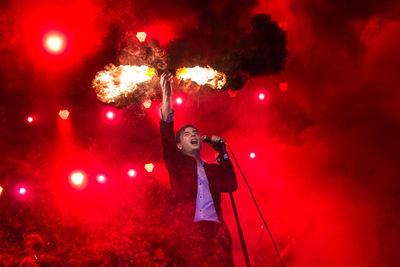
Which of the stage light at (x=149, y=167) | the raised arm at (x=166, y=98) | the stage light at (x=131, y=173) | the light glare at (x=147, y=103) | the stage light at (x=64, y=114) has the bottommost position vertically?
the raised arm at (x=166, y=98)

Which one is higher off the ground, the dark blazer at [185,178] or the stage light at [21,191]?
the stage light at [21,191]

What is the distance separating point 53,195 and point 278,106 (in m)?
4.34

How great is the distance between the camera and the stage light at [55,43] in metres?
5.47

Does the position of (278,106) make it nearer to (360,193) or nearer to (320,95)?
(320,95)

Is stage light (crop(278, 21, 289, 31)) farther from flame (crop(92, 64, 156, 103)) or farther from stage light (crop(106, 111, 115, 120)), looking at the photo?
stage light (crop(106, 111, 115, 120))

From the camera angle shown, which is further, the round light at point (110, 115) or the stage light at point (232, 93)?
the stage light at point (232, 93)

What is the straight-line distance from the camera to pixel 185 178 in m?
Answer: 3.83

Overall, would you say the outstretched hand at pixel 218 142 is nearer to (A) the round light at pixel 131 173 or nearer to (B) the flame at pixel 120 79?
(B) the flame at pixel 120 79

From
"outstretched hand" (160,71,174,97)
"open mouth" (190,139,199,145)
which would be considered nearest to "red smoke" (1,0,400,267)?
"open mouth" (190,139,199,145)

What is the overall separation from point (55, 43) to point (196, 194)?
347 cm

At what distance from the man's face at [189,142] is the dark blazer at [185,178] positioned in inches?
4.8

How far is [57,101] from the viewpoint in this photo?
598 centimetres

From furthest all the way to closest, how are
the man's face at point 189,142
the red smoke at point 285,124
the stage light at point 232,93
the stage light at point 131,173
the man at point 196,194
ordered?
the stage light at point 232,93 → the stage light at point 131,173 → the red smoke at point 285,124 → the man's face at point 189,142 → the man at point 196,194

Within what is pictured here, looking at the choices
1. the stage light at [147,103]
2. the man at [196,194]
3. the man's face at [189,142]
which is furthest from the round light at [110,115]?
the man at [196,194]
